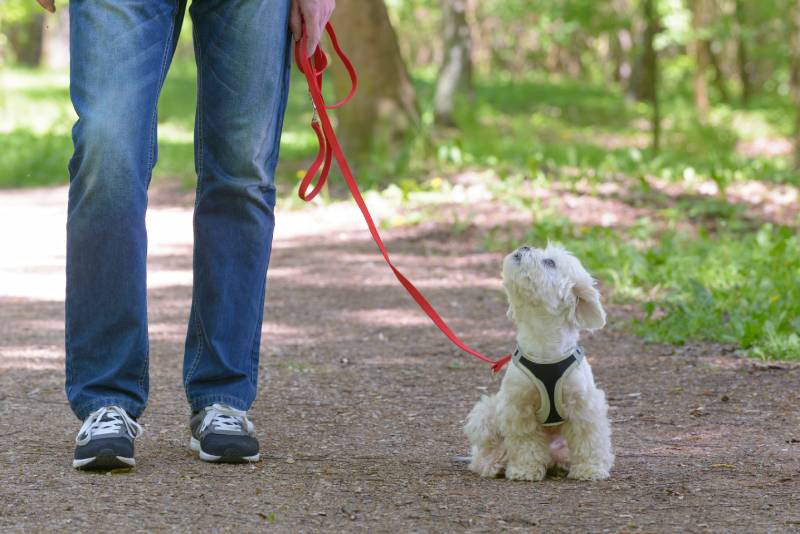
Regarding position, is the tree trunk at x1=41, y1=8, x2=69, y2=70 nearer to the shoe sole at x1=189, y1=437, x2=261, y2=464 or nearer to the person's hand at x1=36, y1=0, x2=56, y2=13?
the person's hand at x1=36, y1=0, x2=56, y2=13

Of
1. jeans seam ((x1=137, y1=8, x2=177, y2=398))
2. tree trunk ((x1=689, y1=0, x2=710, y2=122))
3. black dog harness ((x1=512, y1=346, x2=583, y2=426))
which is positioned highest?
tree trunk ((x1=689, y1=0, x2=710, y2=122))

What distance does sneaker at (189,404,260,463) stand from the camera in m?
3.17

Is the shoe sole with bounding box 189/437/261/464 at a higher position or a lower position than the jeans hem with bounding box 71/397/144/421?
lower

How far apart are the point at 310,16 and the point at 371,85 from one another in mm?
7725

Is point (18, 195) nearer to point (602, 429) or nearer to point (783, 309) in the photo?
point (783, 309)

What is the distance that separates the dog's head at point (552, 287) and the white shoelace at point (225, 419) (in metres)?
0.90

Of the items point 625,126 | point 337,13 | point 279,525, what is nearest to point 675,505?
point 279,525

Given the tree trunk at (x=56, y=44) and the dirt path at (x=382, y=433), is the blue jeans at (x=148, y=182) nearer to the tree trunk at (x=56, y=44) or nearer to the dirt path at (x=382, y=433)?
the dirt path at (x=382, y=433)

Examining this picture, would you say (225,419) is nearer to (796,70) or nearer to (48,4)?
(48,4)

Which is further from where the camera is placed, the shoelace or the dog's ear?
the dog's ear

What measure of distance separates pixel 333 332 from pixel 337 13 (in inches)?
228

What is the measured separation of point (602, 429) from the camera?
3164 millimetres

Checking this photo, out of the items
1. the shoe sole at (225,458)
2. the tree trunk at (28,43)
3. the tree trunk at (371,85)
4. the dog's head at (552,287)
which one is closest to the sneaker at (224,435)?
the shoe sole at (225,458)

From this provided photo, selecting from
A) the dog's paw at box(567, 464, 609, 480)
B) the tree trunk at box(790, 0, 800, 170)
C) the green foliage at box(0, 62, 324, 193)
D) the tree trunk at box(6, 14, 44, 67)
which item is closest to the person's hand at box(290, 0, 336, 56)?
the dog's paw at box(567, 464, 609, 480)
